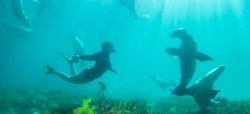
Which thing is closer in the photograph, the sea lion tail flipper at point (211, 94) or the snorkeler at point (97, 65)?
the sea lion tail flipper at point (211, 94)

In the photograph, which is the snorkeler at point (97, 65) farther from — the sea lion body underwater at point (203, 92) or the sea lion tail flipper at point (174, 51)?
the sea lion body underwater at point (203, 92)

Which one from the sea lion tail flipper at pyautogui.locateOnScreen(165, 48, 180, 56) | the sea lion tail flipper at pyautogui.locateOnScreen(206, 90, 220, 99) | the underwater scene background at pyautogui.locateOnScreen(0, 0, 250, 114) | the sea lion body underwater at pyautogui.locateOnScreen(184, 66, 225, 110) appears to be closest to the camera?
the sea lion tail flipper at pyautogui.locateOnScreen(206, 90, 220, 99)

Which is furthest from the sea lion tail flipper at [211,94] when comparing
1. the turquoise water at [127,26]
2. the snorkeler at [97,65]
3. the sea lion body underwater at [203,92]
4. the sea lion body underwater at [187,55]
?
the turquoise water at [127,26]

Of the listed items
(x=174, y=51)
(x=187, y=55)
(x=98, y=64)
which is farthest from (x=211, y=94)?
(x=98, y=64)

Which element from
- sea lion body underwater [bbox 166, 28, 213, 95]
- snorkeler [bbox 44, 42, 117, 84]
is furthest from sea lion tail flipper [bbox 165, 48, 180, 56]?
snorkeler [bbox 44, 42, 117, 84]

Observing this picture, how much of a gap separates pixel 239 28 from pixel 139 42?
2590 centimetres

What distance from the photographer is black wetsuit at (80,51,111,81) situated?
11766mm

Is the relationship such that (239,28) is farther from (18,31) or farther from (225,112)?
(225,112)

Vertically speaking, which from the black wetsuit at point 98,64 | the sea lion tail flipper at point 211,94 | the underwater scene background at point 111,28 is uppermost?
the underwater scene background at point 111,28

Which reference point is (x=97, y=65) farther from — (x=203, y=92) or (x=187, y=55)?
(x=203, y=92)

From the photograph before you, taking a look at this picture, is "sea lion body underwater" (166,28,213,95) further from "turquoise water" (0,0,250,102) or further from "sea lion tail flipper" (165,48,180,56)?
"turquoise water" (0,0,250,102)

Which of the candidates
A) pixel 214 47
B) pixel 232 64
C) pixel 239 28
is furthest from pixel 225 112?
pixel 232 64

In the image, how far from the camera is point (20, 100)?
59.3ft

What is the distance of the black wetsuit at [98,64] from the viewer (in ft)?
38.6
